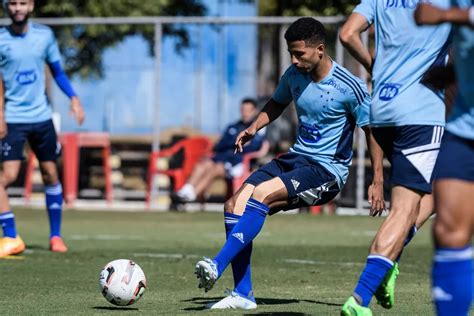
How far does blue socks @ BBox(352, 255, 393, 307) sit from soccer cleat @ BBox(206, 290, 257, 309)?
5.08ft

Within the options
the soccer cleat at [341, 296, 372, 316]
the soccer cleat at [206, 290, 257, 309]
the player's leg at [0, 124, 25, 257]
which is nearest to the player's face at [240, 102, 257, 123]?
the player's leg at [0, 124, 25, 257]

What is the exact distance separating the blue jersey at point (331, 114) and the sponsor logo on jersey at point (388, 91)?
4.04ft

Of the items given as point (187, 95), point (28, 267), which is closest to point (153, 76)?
point (187, 95)

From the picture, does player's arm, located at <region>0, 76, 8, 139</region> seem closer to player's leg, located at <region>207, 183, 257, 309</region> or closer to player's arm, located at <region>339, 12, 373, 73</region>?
player's leg, located at <region>207, 183, 257, 309</region>

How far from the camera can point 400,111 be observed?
6879 millimetres

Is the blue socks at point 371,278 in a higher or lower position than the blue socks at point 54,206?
higher

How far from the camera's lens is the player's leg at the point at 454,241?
5.38 metres

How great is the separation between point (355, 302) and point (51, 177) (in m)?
6.80

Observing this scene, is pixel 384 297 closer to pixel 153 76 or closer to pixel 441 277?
pixel 441 277

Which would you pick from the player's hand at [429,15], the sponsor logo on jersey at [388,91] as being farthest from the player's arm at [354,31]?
the player's hand at [429,15]

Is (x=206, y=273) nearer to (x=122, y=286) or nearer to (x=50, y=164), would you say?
(x=122, y=286)

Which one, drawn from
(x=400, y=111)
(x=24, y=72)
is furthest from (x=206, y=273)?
(x=24, y=72)

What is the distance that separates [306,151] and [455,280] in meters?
3.00

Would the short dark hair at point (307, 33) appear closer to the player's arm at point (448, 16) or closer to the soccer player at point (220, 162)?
the player's arm at point (448, 16)
